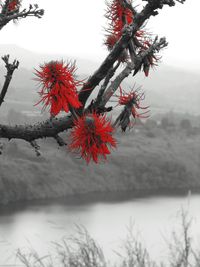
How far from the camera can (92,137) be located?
1.90m

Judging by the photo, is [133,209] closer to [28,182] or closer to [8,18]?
[28,182]

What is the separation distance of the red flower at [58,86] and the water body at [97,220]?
26.8 meters

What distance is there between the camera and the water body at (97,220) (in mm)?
32753

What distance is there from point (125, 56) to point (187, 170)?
3203 inches

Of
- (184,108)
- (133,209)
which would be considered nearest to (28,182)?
(133,209)

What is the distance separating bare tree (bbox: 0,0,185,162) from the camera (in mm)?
1871

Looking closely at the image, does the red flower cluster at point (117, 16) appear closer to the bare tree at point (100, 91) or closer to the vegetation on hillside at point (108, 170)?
the bare tree at point (100, 91)

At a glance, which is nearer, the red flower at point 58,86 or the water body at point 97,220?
the red flower at point 58,86

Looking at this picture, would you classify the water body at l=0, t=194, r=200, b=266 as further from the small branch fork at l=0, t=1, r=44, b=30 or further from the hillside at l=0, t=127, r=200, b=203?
the small branch fork at l=0, t=1, r=44, b=30

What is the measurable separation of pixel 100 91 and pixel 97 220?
40.6 meters

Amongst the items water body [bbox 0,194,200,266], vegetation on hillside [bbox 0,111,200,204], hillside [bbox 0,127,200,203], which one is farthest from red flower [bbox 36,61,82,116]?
vegetation on hillside [bbox 0,111,200,204]

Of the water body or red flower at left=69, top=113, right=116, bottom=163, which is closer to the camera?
red flower at left=69, top=113, right=116, bottom=163

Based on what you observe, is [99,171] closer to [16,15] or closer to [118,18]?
[16,15]

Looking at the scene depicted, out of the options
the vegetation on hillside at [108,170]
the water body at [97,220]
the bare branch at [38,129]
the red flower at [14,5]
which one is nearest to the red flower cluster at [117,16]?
the bare branch at [38,129]
